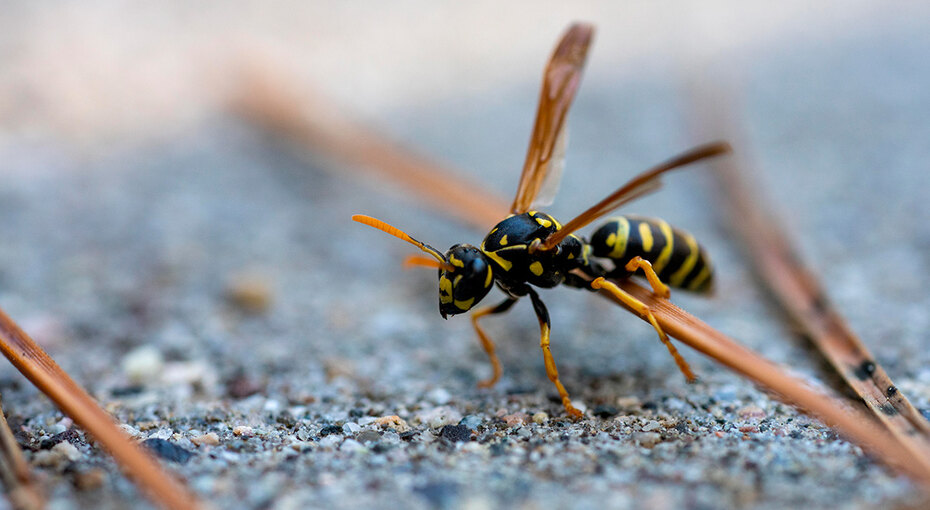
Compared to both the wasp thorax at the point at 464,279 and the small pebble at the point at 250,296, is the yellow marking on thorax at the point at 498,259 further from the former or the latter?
the small pebble at the point at 250,296

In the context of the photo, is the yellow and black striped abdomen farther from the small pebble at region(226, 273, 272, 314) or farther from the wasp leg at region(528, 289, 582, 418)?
the small pebble at region(226, 273, 272, 314)

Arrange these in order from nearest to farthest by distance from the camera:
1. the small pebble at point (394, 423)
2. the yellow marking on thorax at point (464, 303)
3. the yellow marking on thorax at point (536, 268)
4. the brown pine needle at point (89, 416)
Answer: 1. the brown pine needle at point (89, 416)
2. the small pebble at point (394, 423)
3. the yellow marking on thorax at point (464, 303)
4. the yellow marking on thorax at point (536, 268)

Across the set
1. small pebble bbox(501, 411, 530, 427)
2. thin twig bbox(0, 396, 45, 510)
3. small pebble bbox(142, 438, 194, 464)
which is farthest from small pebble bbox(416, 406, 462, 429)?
thin twig bbox(0, 396, 45, 510)

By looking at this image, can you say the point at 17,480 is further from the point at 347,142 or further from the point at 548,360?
the point at 347,142

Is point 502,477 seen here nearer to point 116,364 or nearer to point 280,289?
point 116,364

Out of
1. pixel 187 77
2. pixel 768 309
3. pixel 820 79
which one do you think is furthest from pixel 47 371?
pixel 820 79

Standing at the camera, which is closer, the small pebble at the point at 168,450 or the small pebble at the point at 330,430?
the small pebble at the point at 168,450

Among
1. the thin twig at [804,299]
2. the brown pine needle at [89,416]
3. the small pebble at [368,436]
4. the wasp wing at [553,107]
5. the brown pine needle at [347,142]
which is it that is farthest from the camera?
the brown pine needle at [347,142]

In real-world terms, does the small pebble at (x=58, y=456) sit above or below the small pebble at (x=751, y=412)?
below

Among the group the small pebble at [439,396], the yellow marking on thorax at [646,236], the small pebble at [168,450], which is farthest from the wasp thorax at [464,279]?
the small pebble at [168,450]
